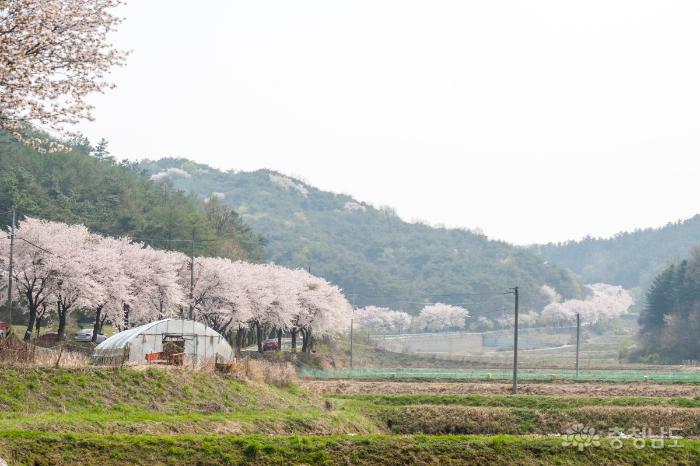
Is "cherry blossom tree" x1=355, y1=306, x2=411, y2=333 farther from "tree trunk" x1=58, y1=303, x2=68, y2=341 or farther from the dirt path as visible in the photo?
the dirt path

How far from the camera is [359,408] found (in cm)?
4788

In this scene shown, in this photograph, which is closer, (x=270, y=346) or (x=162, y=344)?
(x=162, y=344)

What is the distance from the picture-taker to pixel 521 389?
5994 cm

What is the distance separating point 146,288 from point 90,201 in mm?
34982

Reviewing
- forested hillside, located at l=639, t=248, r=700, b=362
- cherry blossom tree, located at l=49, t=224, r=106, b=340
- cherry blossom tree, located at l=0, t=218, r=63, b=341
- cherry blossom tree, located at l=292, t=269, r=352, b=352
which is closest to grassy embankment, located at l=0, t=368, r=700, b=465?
cherry blossom tree, located at l=49, t=224, r=106, b=340

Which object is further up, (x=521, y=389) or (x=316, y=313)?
(x=316, y=313)

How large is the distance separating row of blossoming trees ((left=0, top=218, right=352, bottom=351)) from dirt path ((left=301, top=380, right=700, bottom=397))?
61.0 feet

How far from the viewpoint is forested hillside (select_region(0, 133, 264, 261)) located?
3728 inches

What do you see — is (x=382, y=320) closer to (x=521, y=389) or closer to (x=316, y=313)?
(x=316, y=313)

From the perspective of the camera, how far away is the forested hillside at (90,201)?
9469cm

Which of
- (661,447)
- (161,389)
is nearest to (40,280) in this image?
(161,389)

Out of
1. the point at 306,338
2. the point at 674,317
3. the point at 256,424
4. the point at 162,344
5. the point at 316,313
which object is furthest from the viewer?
the point at 674,317

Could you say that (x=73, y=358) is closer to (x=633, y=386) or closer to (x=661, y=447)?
(x=661, y=447)

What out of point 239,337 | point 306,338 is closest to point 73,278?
point 239,337
